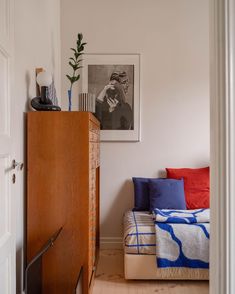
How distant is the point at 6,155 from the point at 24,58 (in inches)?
36.0

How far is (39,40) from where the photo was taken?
2.27 metres

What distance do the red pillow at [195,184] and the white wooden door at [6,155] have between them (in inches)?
81.1

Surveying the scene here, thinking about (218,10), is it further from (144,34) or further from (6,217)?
(144,34)

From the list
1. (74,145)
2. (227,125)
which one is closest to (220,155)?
(227,125)

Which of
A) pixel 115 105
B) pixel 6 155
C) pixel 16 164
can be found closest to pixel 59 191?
pixel 16 164

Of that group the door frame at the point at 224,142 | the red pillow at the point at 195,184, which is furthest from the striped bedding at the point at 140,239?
the door frame at the point at 224,142

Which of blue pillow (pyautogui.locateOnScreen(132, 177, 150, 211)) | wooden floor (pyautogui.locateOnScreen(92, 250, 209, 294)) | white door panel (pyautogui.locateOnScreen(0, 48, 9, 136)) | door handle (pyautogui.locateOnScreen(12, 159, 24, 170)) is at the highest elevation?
white door panel (pyautogui.locateOnScreen(0, 48, 9, 136))

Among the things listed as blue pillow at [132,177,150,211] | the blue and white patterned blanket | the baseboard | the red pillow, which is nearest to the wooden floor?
the blue and white patterned blanket

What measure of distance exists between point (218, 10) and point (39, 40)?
6.08 ft

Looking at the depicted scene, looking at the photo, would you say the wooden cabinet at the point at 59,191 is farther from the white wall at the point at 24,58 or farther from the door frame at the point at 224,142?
the door frame at the point at 224,142

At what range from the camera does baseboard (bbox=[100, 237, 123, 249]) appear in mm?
3111

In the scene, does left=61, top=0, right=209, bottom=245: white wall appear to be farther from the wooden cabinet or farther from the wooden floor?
the wooden cabinet

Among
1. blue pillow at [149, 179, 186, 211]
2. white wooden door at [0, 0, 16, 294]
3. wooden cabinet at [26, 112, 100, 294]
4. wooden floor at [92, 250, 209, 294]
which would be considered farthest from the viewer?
blue pillow at [149, 179, 186, 211]

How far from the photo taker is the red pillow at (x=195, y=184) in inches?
114
